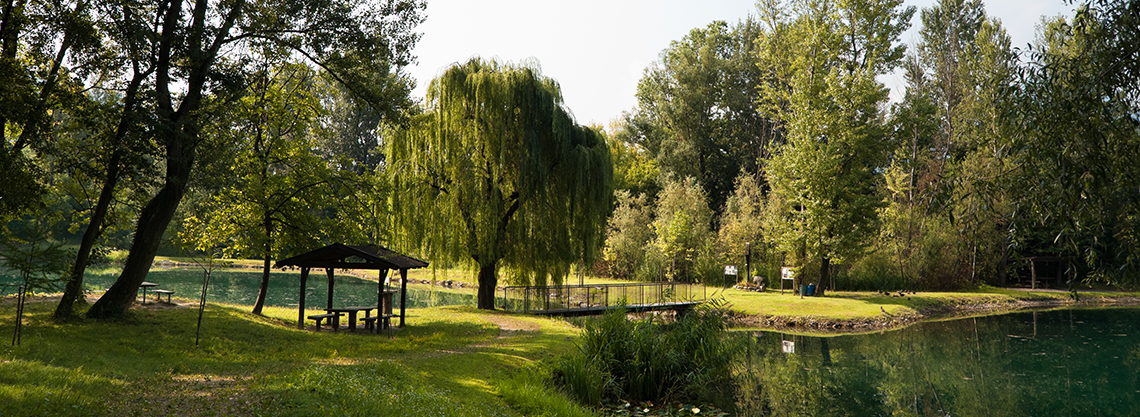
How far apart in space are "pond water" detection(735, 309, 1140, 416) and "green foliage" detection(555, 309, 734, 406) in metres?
0.77

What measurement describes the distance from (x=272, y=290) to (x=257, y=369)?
26.4 m

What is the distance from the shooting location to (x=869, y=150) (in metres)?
28.4

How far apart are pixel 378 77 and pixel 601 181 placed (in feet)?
24.4

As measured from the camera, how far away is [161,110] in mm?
11453

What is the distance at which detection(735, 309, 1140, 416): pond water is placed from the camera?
1191 cm

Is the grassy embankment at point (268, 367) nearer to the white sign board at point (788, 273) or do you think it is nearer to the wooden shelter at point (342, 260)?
the wooden shelter at point (342, 260)

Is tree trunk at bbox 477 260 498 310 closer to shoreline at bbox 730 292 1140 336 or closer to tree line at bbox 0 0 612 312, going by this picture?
tree line at bbox 0 0 612 312

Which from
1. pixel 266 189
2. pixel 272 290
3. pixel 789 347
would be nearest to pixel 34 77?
pixel 266 189

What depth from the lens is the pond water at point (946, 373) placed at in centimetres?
1191

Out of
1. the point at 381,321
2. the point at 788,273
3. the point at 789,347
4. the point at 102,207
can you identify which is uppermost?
the point at 102,207

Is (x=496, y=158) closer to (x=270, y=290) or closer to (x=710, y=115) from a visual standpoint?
(x=270, y=290)

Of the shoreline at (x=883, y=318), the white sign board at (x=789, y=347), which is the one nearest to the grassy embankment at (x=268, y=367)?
the white sign board at (x=789, y=347)

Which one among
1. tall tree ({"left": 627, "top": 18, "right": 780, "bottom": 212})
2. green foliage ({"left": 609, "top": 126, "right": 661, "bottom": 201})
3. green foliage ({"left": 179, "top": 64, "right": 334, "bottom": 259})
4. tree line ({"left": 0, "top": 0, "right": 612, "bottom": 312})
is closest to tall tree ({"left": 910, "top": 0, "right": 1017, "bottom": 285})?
tall tree ({"left": 627, "top": 18, "right": 780, "bottom": 212})

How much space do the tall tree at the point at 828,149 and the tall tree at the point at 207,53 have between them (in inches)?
778
